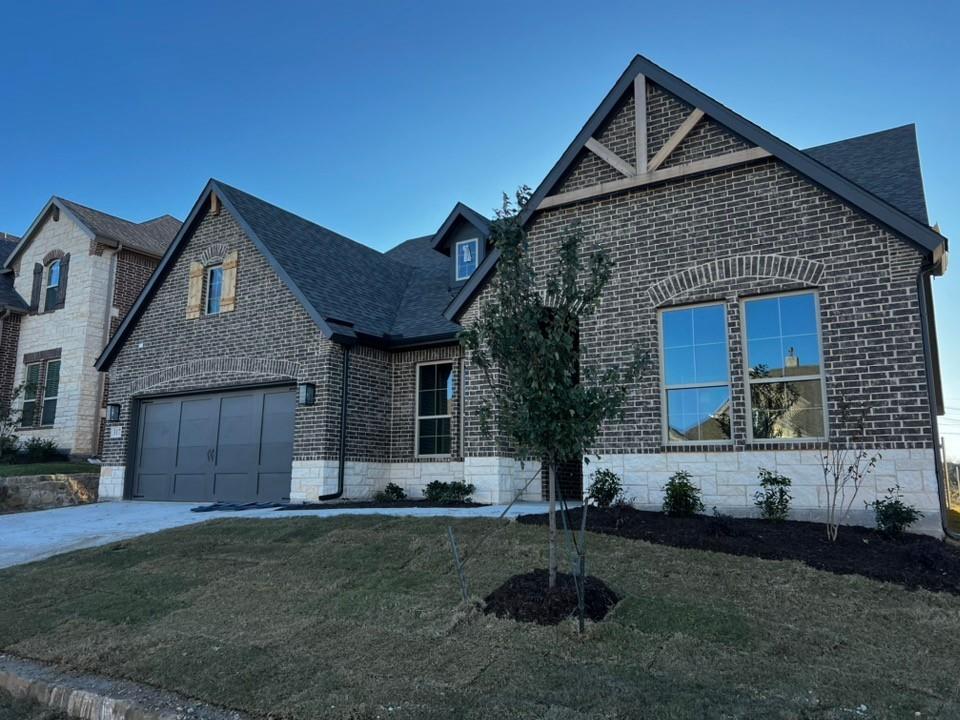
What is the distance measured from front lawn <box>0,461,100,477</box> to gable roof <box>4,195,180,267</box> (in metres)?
7.19

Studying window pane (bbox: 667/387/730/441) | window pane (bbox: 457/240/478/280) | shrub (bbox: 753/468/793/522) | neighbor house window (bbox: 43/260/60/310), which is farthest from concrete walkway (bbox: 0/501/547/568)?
neighbor house window (bbox: 43/260/60/310)

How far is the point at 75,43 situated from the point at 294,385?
9.92m

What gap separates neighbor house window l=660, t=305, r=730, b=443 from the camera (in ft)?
32.5

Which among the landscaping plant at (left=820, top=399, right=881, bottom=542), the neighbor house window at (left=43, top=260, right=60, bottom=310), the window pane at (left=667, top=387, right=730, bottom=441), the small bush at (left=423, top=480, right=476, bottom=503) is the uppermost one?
the neighbor house window at (left=43, top=260, right=60, bottom=310)

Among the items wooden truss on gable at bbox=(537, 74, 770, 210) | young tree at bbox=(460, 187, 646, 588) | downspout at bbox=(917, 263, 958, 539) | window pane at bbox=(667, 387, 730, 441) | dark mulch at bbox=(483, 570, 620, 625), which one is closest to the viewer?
dark mulch at bbox=(483, 570, 620, 625)

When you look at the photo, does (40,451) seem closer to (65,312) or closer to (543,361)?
(65,312)

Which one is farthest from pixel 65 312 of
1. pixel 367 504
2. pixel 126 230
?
pixel 367 504

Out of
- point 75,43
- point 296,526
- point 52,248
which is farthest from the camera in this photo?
point 52,248

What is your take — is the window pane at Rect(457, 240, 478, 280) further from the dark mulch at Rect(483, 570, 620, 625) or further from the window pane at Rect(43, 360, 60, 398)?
the window pane at Rect(43, 360, 60, 398)

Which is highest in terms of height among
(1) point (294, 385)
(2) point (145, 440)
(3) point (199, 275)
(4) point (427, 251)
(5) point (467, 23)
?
(5) point (467, 23)

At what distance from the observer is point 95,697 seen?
502cm

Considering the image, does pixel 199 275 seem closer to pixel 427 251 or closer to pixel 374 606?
pixel 427 251

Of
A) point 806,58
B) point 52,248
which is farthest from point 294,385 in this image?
point 52,248

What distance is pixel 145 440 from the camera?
1677 centimetres
